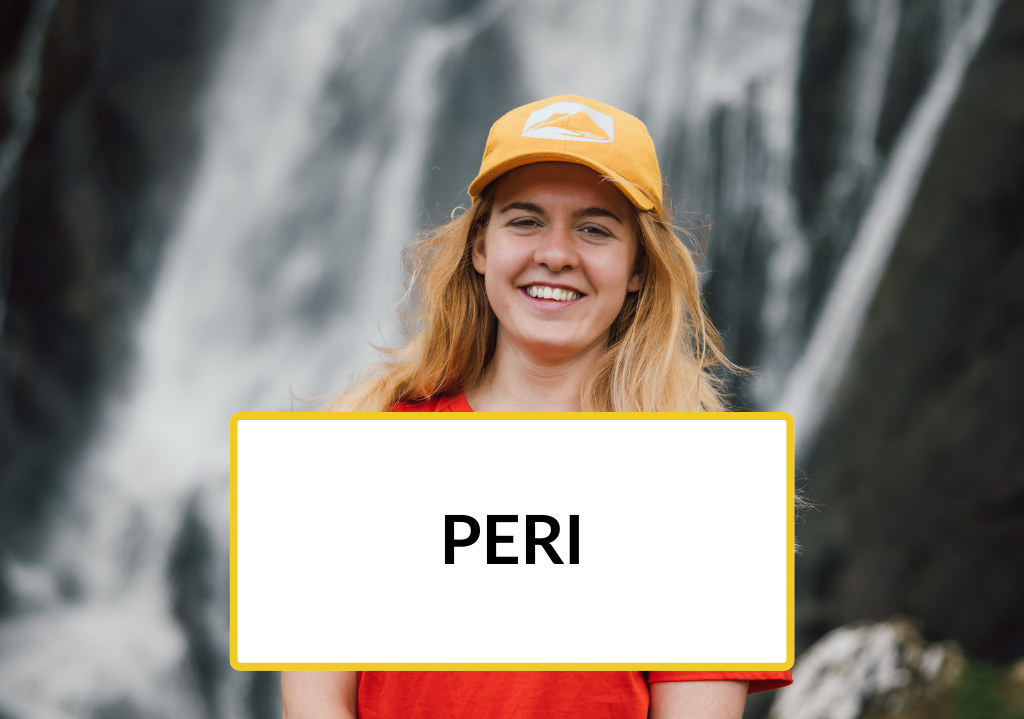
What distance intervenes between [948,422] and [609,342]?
9.62ft

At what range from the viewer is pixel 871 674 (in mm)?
3541

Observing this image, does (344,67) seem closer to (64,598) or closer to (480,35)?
(480,35)

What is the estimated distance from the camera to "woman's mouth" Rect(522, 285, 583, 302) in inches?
50.7

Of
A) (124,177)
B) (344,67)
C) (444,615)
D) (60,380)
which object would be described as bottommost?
(444,615)

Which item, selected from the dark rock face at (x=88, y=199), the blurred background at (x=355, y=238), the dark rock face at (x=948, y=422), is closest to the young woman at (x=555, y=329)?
the dark rock face at (x=948, y=422)

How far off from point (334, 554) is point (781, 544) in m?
0.64

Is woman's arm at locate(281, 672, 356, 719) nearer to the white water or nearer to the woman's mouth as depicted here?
the woman's mouth

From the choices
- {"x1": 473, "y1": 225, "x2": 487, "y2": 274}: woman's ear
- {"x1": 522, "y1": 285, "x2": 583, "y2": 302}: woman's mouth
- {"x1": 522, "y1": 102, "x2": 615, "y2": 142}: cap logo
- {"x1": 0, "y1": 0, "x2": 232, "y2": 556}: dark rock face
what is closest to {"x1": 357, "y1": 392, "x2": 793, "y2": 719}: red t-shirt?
{"x1": 522, "y1": 285, "x2": 583, "y2": 302}: woman's mouth

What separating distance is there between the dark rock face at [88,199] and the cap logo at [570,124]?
380 cm

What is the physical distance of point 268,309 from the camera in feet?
14.9

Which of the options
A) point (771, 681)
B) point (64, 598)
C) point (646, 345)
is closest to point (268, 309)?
point (64, 598)

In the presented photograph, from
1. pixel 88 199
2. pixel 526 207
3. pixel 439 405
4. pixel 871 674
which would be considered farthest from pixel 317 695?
pixel 88 199

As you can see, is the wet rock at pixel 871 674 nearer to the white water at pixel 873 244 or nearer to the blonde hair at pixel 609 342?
the white water at pixel 873 244

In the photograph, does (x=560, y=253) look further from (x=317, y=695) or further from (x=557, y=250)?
(x=317, y=695)
